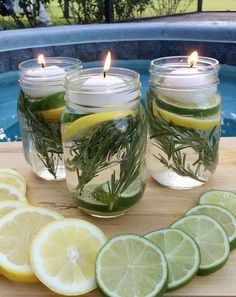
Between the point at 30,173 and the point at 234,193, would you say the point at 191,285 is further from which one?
the point at 30,173

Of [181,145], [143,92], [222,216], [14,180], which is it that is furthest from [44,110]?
[143,92]

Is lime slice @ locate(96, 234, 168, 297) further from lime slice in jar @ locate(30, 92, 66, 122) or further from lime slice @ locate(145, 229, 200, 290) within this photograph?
lime slice in jar @ locate(30, 92, 66, 122)

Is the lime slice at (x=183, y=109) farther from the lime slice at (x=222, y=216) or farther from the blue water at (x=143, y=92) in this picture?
the blue water at (x=143, y=92)

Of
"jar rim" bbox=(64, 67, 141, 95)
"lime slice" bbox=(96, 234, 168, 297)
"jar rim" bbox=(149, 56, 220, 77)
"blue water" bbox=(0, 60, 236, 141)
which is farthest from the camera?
"blue water" bbox=(0, 60, 236, 141)

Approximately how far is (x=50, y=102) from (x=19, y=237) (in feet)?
0.83

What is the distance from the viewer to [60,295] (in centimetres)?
54

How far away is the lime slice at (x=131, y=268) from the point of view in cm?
52

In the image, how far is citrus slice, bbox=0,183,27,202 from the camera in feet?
2.40

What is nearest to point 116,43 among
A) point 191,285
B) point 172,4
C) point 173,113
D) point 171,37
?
point 171,37

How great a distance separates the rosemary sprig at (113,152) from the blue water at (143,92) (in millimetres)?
1654

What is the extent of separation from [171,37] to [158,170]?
3.05m

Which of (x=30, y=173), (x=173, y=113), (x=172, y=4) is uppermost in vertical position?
(x=173, y=113)

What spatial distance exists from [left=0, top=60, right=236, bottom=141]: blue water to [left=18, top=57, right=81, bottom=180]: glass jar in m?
1.54

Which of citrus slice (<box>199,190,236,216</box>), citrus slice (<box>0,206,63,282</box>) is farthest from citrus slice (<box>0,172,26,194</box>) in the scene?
citrus slice (<box>199,190,236,216</box>)
